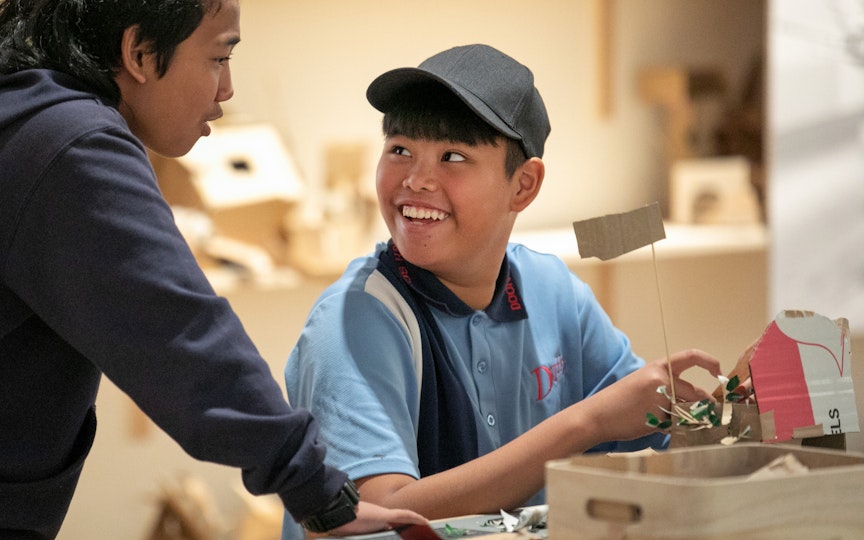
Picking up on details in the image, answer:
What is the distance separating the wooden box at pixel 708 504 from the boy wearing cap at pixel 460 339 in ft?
0.92

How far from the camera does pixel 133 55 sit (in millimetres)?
1080


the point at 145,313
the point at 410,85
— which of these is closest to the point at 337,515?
the point at 145,313

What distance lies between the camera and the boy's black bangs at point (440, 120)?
53.5 inches

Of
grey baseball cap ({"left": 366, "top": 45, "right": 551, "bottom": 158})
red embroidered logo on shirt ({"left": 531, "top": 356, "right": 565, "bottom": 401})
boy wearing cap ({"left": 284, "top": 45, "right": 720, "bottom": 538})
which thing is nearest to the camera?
boy wearing cap ({"left": 284, "top": 45, "right": 720, "bottom": 538})

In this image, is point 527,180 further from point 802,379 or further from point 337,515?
point 337,515

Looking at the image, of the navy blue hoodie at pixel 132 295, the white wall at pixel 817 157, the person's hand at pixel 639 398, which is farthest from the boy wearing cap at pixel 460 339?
the white wall at pixel 817 157

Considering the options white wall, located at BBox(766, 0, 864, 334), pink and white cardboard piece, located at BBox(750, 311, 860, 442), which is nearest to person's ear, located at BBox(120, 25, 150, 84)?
pink and white cardboard piece, located at BBox(750, 311, 860, 442)

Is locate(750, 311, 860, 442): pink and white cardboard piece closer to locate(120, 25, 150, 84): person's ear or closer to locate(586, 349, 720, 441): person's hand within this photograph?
locate(586, 349, 720, 441): person's hand

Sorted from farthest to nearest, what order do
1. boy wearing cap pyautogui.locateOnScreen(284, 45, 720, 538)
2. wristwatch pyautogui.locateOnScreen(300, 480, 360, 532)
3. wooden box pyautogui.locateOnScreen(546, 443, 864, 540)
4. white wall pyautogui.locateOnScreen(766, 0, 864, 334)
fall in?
white wall pyautogui.locateOnScreen(766, 0, 864, 334), boy wearing cap pyautogui.locateOnScreen(284, 45, 720, 538), wristwatch pyautogui.locateOnScreen(300, 480, 360, 532), wooden box pyautogui.locateOnScreen(546, 443, 864, 540)

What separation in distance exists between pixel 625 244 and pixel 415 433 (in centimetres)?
34

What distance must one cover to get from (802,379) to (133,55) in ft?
2.53

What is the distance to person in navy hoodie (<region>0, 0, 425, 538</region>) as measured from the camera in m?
0.92

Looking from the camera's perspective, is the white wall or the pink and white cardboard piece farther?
the white wall

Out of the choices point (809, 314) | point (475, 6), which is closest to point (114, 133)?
point (809, 314)
